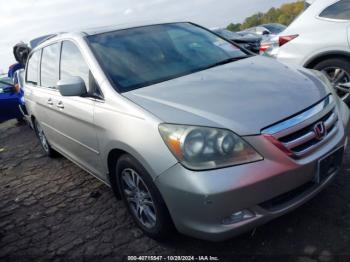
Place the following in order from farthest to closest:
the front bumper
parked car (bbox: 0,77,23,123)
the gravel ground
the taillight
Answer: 1. parked car (bbox: 0,77,23,123)
2. the taillight
3. the gravel ground
4. the front bumper

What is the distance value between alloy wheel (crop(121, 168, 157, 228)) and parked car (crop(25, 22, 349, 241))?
1 cm

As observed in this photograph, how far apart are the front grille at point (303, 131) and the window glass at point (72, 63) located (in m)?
1.75

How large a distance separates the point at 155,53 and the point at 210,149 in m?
1.41

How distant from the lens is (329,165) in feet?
Answer: 8.21

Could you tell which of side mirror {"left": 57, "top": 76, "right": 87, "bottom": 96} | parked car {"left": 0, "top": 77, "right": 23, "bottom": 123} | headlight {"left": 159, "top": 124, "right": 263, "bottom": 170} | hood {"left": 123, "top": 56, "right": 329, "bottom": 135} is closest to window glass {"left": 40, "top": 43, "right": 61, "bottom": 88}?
side mirror {"left": 57, "top": 76, "right": 87, "bottom": 96}

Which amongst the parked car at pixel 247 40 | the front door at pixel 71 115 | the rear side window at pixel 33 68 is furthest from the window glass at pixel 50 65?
the parked car at pixel 247 40

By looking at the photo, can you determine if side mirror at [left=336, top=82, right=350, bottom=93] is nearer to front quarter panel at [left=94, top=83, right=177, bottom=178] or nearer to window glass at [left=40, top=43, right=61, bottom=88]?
front quarter panel at [left=94, top=83, right=177, bottom=178]

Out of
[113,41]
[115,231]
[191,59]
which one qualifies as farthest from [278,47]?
[115,231]

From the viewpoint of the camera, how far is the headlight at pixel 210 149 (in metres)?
2.20

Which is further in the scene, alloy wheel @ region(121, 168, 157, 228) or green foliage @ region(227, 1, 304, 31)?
green foliage @ region(227, 1, 304, 31)

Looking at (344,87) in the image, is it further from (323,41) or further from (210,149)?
(210,149)

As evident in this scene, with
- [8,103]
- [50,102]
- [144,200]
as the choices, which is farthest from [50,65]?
[8,103]

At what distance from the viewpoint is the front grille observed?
2254 millimetres

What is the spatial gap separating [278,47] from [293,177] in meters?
3.29
